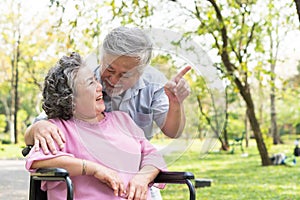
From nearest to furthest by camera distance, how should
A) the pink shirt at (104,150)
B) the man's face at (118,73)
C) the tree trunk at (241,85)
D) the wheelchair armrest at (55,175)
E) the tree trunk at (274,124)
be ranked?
the wheelchair armrest at (55,175) < the man's face at (118,73) < the pink shirt at (104,150) < the tree trunk at (241,85) < the tree trunk at (274,124)

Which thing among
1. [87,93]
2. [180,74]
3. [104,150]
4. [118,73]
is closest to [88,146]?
[104,150]

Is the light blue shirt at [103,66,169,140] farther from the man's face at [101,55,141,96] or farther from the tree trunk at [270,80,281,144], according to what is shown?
the tree trunk at [270,80,281,144]

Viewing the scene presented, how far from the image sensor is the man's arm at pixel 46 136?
88.9 inches

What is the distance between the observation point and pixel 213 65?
248 centimetres

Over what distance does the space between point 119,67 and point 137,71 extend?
9 cm

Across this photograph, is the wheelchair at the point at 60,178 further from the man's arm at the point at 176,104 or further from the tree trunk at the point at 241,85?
the tree trunk at the point at 241,85

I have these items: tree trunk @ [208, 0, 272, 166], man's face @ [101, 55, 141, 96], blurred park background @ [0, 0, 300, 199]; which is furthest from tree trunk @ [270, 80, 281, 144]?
man's face @ [101, 55, 141, 96]

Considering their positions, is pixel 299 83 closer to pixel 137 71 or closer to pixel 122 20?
pixel 122 20

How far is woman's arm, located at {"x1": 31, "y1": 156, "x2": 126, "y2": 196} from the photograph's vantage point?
7.37 ft

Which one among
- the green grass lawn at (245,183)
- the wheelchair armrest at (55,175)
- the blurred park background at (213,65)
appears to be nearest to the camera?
the wheelchair armrest at (55,175)

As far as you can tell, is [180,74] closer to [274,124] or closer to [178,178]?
[178,178]

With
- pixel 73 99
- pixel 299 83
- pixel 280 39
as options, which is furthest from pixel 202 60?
pixel 299 83

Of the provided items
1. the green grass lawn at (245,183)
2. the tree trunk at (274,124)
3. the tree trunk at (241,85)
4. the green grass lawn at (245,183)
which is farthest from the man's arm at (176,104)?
the tree trunk at (274,124)

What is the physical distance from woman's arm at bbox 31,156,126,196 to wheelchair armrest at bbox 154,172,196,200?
182 millimetres
